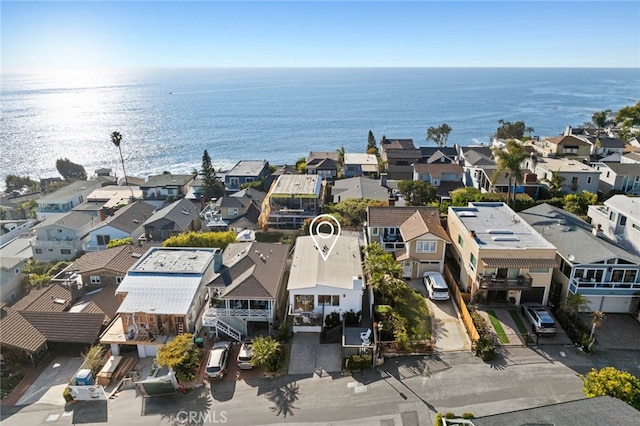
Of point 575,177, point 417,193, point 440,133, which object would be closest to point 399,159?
point 417,193

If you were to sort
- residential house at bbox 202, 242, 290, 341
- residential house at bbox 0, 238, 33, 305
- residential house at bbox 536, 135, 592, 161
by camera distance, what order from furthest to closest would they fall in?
residential house at bbox 536, 135, 592, 161, residential house at bbox 0, 238, 33, 305, residential house at bbox 202, 242, 290, 341

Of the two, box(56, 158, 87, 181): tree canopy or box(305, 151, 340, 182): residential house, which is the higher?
box(305, 151, 340, 182): residential house

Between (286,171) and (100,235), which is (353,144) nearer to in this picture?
(286,171)

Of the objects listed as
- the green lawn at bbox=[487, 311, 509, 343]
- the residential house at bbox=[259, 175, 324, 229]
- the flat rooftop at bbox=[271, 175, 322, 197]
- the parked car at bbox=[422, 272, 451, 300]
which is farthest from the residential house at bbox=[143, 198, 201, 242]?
the green lawn at bbox=[487, 311, 509, 343]

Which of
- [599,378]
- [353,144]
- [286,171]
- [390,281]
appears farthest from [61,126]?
[599,378]

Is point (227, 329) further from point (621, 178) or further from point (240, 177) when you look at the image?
point (621, 178)

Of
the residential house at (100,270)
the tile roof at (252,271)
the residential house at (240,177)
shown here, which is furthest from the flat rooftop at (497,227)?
the residential house at (240,177)

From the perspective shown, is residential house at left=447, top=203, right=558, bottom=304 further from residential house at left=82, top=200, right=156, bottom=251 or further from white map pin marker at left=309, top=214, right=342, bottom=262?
residential house at left=82, top=200, right=156, bottom=251

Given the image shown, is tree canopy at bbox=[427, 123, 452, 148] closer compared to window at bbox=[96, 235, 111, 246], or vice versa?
window at bbox=[96, 235, 111, 246]
